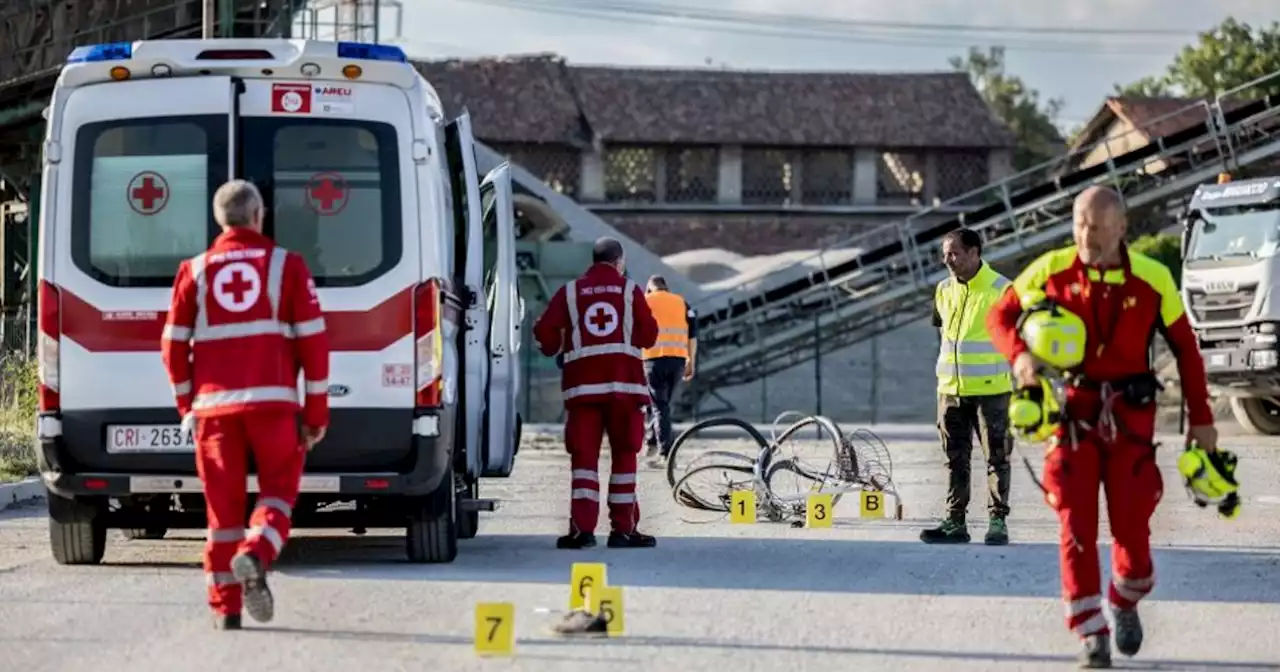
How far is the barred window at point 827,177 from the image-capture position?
209 ft

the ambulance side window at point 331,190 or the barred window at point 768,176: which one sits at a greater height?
the barred window at point 768,176

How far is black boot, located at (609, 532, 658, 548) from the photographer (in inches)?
540

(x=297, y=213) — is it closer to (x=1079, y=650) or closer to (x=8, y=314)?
(x=1079, y=650)

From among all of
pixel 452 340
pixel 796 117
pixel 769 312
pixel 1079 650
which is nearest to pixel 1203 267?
pixel 769 312

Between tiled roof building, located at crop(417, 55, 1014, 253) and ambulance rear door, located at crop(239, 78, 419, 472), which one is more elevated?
tiled roof building, located at crop(417, 55, 1014, 253)

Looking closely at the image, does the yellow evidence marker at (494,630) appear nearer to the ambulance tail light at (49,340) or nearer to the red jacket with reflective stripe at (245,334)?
the red jacket with reflective stripe at (245,334)

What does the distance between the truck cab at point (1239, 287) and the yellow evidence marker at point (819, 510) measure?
15142 mm

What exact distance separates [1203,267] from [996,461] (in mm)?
17699

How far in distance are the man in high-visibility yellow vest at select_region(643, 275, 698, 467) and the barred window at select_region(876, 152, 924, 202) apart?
4101 cm

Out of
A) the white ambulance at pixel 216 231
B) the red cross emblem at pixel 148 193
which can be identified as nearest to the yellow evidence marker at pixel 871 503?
the white ambulance at pixel 216 231

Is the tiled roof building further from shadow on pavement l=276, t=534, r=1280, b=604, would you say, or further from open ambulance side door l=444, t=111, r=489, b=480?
open ambulance side door l=444, t=111, r=489, b=480

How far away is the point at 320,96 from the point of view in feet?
38.5

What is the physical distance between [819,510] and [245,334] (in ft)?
21.1

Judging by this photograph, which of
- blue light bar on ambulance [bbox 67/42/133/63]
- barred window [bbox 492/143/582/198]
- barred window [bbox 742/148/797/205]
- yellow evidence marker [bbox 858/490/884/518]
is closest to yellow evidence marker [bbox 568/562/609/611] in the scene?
blue light bar on ambulance [bbox 67/42/133/63]
